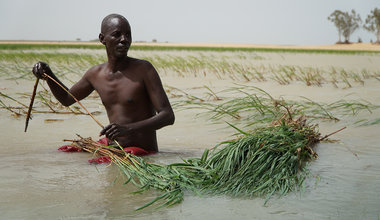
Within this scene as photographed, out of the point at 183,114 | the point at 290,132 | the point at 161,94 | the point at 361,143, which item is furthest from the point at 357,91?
the point at 161,94

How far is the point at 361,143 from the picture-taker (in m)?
3.16

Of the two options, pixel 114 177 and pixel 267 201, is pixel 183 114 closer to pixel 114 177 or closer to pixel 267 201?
pixel 114 177

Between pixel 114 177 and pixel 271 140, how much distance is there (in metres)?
0.82

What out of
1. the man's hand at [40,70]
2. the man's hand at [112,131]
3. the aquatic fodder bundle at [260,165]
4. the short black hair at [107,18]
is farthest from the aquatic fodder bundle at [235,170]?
the short black hair at [107,18]

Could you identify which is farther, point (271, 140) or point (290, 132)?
point (290, 132)

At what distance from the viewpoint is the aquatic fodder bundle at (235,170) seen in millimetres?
2152

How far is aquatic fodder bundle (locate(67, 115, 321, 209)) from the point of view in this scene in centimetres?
215

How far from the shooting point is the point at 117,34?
2.68 metres

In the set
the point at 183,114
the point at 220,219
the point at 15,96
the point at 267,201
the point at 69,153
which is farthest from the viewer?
the point at 15,96

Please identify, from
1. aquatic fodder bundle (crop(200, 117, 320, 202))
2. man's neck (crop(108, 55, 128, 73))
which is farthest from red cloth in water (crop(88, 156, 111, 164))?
aquatic fodder bundle (crop(200, 117, 320, 202))

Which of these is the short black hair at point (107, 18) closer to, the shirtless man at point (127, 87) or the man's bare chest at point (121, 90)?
the shirtless man at point (127, 87)

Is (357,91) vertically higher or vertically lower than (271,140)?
lower

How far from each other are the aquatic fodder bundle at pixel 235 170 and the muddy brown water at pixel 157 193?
0.06 meters

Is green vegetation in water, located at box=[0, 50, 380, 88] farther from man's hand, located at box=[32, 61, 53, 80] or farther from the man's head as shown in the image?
the man's head
